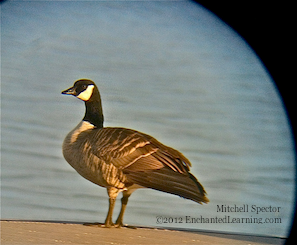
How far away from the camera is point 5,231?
282cm

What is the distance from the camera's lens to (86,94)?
3107mm

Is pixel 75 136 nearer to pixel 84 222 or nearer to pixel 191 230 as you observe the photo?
pixel 84 222

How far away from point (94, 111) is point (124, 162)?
0.44 m

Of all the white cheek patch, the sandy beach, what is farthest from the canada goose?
the sandy beach

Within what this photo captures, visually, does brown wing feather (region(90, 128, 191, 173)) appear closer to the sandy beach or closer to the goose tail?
the goose tail

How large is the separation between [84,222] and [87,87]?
0.89 metres

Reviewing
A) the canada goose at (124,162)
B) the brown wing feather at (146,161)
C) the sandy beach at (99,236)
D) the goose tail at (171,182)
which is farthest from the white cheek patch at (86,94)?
the sandy beach at (99,236)

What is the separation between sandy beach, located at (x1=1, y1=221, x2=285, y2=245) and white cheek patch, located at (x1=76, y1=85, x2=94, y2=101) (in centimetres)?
82

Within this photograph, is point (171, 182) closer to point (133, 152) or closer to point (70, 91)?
point (133, 152)

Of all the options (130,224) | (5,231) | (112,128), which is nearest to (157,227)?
(130,224)

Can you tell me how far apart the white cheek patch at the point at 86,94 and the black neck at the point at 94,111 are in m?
0.02

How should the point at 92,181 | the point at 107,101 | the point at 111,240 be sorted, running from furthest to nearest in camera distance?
the point at 107,101
the point at 92,181
the point at 111,240

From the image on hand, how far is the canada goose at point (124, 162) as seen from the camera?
2.85 meters

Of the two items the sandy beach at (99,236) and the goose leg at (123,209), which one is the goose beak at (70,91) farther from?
the sandy beach at (99,236)
